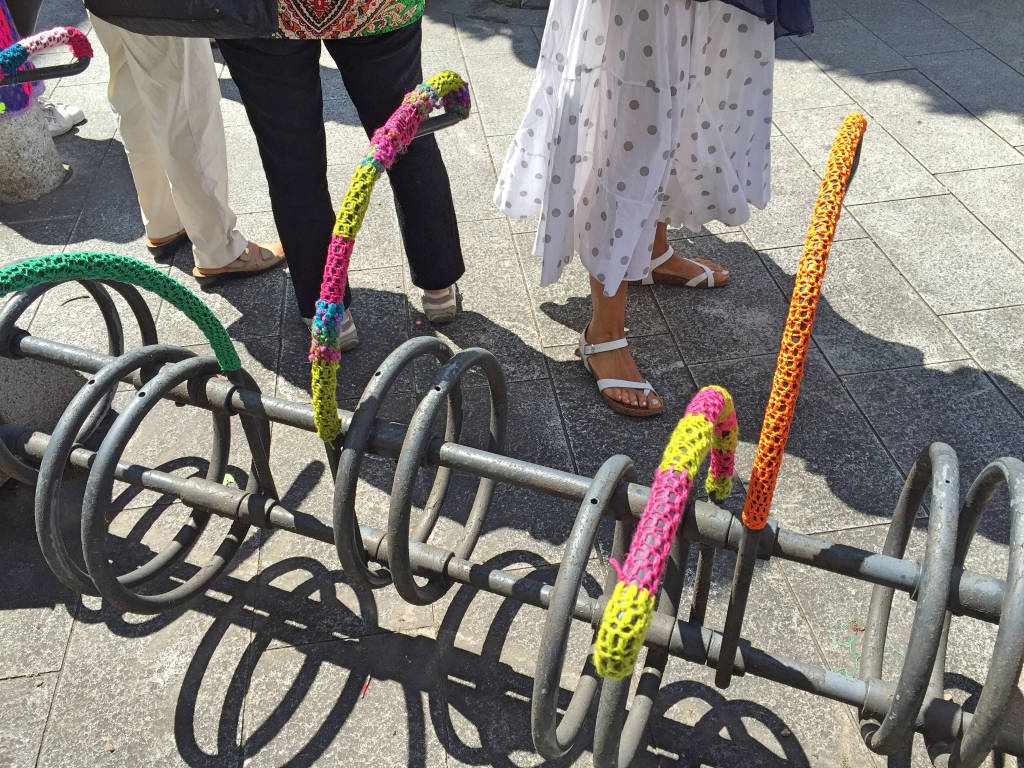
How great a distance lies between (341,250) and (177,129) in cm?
191

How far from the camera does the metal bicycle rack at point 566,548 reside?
4.93 ft

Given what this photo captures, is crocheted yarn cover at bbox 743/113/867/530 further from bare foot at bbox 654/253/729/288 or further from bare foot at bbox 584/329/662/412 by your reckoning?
bare foot at bbox 654/253/729/288

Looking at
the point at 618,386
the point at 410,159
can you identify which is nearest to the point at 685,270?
the point at 618,386

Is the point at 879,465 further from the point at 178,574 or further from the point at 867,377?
the point at 178,574

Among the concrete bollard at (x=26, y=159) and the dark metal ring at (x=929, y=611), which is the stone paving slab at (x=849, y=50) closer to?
the dark metal ring at (x=929, y=611)

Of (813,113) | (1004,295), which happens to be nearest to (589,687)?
(1004,295)

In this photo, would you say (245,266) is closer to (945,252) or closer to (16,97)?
(16,97)

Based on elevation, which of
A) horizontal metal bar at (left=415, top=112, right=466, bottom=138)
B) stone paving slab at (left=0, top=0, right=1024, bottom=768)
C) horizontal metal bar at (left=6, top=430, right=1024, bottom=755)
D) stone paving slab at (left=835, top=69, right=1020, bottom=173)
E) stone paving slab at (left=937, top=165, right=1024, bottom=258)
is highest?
horizontal metal bar at (left=415, top=112, right=466, bottom=138)

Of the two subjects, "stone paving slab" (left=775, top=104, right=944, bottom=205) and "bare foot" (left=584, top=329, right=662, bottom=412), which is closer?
"bare foot" (left=584, top=329, right=662, bottom=412)

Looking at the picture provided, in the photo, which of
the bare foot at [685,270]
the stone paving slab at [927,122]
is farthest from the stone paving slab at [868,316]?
the stone paving slab at [927,122]

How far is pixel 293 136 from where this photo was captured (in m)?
2.75

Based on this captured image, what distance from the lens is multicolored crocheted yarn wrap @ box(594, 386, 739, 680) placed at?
1237 mm

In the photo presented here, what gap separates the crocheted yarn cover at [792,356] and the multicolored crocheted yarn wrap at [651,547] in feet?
0.35

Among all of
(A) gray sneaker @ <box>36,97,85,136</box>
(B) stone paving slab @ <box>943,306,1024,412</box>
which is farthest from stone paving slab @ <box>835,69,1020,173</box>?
(A) gray sneaker @ <box>36,97,85,136</box>
